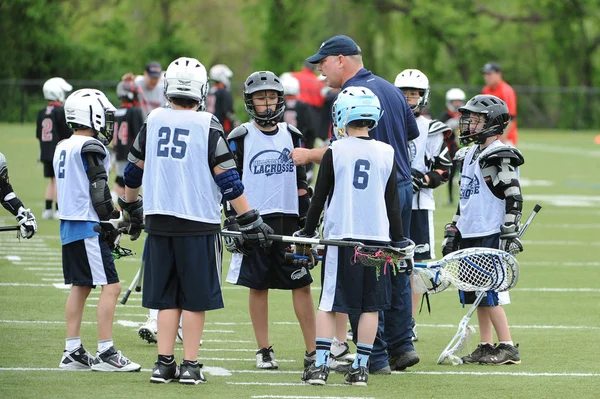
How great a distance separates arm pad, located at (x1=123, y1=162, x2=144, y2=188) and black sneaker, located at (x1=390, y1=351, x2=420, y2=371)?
2.18m

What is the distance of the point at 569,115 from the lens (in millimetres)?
48438

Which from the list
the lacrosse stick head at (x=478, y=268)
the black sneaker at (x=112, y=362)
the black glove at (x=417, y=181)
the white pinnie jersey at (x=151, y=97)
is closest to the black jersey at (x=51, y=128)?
the white pinnie jersey at (x=151, y=97)

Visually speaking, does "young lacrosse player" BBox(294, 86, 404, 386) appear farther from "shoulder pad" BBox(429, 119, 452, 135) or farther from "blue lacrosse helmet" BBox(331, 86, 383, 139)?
→ "shoulder pad" BBox(429, 119, 452, 135)

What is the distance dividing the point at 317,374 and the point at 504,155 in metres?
2.16

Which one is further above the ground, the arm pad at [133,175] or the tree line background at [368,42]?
the tree line background at [368,42]

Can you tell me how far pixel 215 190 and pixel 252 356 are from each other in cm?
161

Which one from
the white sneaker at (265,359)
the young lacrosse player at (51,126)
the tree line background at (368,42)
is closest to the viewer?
the white sneaker at (265,359)

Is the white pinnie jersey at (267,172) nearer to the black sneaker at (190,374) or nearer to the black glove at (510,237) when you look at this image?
the black sneaker at (190,374)

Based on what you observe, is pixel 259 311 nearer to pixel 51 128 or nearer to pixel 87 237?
pixel 87 237

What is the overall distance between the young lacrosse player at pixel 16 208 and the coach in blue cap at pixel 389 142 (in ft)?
6.55

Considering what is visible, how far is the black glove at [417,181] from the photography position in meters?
9.39

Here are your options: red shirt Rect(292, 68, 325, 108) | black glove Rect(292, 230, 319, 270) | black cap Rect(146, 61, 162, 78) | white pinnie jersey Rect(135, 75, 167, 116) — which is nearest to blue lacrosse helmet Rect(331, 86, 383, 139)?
black glove Rect(292, 230, 319, 270)

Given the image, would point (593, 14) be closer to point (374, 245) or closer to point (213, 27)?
point (213, 27)

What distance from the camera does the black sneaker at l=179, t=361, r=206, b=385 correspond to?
740 cm
